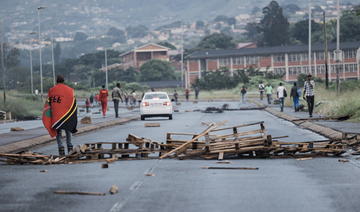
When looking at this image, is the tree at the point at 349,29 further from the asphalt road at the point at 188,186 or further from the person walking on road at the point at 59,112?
the asphalt road at the point at 188,186

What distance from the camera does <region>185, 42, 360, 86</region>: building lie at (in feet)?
529

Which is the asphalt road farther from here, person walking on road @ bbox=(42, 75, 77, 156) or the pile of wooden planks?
person walking on road @ bbox=(42, 75, 77, 156)

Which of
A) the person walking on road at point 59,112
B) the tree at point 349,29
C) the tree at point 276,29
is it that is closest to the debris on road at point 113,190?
the person walking on road at point 59,112

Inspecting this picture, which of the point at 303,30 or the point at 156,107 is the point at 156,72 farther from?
the point at 156,107

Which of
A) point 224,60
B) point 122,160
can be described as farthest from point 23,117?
point 224,60

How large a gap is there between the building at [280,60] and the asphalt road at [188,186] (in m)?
144

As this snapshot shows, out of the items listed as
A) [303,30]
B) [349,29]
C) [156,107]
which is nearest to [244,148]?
[156,107]

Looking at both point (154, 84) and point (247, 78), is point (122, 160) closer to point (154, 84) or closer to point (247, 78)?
point (247, 78)

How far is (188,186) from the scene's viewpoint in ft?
45.7

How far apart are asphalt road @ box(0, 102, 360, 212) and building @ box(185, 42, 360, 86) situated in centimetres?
14354

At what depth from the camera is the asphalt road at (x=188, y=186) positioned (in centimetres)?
1180

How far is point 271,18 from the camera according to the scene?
7741 inches

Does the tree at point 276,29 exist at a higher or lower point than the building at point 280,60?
higher

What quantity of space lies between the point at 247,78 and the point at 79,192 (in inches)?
4702
